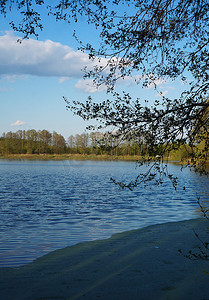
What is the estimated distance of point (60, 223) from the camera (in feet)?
48.3

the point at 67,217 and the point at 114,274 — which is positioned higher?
the point at 114,274

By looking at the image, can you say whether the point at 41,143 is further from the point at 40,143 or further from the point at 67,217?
the point at 67,217

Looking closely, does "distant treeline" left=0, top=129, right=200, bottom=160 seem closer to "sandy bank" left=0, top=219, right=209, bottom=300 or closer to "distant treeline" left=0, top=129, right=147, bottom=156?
"distant treeline" left=0, top=129, right=147, bottom=156

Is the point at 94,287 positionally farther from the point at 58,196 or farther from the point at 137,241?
the point at 58,196

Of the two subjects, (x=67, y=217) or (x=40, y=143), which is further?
(x=40, y=143)

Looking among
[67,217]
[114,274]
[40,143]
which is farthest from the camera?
[40,143]

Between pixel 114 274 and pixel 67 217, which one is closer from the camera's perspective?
pixel 114 274

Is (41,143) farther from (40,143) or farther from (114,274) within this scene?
(114,274)

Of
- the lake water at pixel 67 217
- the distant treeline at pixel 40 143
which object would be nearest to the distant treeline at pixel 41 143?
the distant treeline at pixel 40 143

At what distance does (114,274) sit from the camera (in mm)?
7418

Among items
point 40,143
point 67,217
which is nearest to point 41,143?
point 40,143

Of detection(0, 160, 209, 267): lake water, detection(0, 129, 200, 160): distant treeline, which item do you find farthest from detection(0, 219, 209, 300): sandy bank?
detection(0, 129, 200, 160): distant treeline

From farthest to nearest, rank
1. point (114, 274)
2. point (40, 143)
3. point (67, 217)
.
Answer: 1. point (40, 143)
2. point (67, 217)
3. point (114, 274)

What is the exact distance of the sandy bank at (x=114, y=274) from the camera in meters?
6.29
